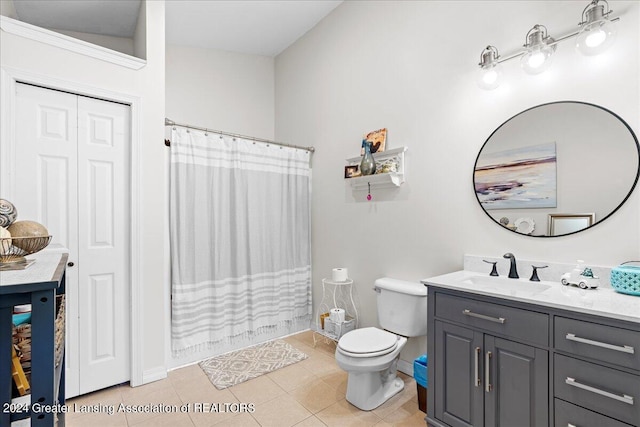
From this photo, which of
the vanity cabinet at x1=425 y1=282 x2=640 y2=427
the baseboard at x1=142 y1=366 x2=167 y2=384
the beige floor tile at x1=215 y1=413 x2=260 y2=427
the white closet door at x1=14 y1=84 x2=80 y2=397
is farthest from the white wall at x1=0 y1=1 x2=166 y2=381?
the vanity cabinet at x1=425 y1=282 x2=640 y2=427

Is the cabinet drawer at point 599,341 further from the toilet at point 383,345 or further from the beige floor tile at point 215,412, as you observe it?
the beige floor tile at point 215,412

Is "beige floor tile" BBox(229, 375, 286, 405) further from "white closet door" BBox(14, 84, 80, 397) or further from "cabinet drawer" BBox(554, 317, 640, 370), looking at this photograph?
"cabinet drawer" BBox(554, 317, 640, 370)

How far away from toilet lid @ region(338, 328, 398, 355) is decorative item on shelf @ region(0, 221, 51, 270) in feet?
5.30

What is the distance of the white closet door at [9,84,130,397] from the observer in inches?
75.8

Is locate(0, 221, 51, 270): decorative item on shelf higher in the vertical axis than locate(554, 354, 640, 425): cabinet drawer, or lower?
higher

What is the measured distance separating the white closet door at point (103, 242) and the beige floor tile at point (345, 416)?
1.47 metres

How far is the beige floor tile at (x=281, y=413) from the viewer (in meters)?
1.86

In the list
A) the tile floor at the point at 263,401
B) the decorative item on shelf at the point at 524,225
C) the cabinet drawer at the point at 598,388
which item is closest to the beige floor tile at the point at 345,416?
the tile floor at the point at 263,401

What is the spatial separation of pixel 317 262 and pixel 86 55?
251 centimetres

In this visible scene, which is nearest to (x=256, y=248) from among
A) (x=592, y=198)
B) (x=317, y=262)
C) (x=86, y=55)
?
(x=317, y=262)

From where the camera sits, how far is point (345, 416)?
1912mm

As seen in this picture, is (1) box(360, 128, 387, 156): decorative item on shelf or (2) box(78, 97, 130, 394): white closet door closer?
(2) box(78, 97, 130, 394): white closet door

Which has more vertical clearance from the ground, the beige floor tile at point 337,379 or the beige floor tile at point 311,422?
the beige floor tile at point 337,379

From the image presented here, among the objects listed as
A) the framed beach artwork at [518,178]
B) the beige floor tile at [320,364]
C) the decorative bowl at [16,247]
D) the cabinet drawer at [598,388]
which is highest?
the framed beach artwork at [518,178]
